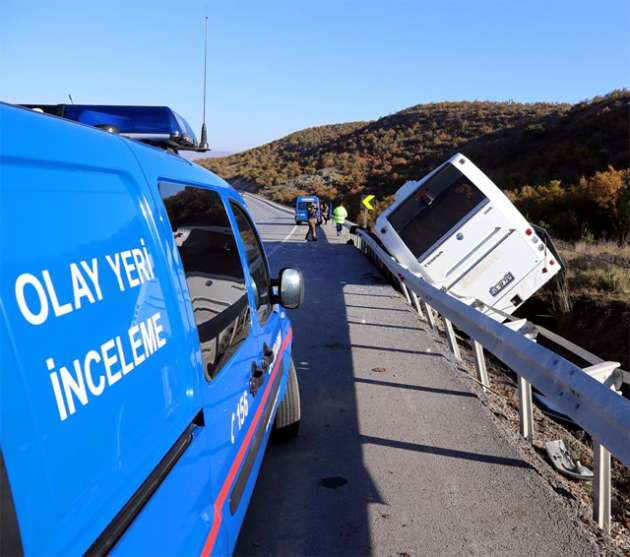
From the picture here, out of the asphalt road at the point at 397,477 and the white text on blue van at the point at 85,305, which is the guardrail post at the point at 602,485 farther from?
the white text on blue van at the point at 85,305

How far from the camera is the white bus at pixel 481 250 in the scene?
9680mm

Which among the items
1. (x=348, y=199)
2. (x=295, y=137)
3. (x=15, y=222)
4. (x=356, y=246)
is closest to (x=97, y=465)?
(x=15, y=222)

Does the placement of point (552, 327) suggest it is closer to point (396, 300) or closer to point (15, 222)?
point (396, 300)

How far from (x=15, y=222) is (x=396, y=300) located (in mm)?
10062

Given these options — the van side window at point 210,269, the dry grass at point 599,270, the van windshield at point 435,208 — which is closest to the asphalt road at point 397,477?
the van side window at point 210,269

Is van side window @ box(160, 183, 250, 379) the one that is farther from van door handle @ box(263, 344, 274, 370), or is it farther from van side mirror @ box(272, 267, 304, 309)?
van side mirror @ box(272, 267, 304, 309)

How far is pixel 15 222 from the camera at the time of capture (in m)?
1.16

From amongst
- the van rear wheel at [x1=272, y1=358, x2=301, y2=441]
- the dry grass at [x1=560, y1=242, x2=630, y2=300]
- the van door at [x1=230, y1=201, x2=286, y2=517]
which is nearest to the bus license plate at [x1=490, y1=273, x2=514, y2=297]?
the dry grass at [x1=560, y1=242, x2=630, y2=300]

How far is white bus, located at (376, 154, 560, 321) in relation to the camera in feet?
31.8

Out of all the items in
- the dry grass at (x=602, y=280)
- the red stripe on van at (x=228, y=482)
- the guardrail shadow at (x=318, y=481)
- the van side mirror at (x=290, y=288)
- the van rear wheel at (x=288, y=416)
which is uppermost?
the van side mirror at (x=290, y=288)

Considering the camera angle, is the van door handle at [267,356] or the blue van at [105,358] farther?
the van door handle at [267,356]

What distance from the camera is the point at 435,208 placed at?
33.8 feet

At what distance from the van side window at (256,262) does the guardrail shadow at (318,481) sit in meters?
1.17

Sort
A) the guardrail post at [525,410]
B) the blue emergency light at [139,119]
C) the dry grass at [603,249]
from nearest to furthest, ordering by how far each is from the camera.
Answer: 1. the blue emergency light at [139,119]
2. the guardrail post at [525,410]
3. the dry grass at [603,249]
